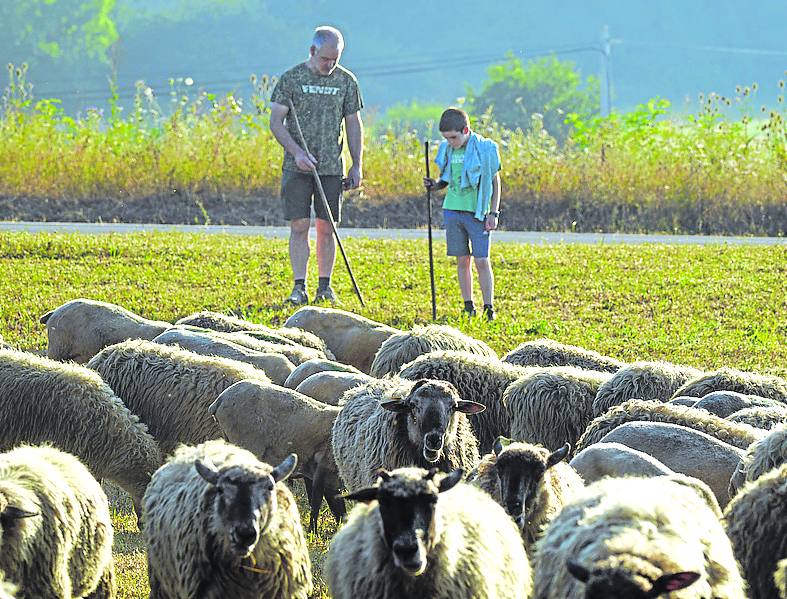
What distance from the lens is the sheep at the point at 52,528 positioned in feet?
18.8


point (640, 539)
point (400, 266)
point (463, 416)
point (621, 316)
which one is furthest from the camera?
point (400, 266)

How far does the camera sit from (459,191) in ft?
39.1

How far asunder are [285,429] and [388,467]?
3.35 ft

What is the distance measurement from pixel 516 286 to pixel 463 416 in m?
6.44

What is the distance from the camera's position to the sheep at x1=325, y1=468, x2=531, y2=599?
517 cm

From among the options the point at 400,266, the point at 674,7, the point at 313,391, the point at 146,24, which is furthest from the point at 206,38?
the point at 313,391

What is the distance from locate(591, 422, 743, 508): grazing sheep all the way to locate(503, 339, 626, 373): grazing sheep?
8.40 feet

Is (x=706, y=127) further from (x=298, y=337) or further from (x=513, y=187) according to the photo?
(x=298, y=337)

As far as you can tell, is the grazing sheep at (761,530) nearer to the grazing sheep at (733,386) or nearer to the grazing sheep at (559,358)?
the grazing sheep at (733,386)

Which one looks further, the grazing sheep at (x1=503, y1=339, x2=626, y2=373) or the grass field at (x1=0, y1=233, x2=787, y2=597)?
the grass field at (x1=0, y1=233, x2=787, y2=597)

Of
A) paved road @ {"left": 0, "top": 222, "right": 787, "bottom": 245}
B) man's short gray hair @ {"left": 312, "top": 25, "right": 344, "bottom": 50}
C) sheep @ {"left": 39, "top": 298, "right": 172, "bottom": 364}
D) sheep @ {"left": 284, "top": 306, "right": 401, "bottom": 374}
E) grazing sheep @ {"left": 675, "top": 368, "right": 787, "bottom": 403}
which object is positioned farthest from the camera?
paved road @ {"left": 0, "top": 222, "right": 787, "bottom": 245}

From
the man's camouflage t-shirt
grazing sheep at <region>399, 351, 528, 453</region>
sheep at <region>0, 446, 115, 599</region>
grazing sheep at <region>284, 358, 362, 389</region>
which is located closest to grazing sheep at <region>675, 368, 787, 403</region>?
grazing sheep at <region>399, 351, 528, 453</region>

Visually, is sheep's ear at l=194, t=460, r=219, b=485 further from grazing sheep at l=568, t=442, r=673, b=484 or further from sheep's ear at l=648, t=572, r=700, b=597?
sheep's ear at l=648, t=572, r=700, b=597

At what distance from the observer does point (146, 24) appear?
9031cm
